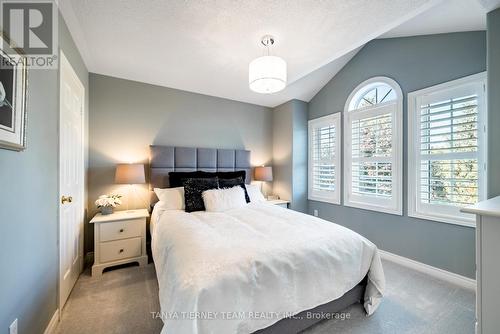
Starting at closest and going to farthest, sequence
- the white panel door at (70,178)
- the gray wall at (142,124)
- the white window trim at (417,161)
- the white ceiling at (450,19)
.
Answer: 1. the white panel door at (70,178)
2. the white ceiling at (450,19)
3. the white window trim at (417,161)
4. the gray wall at (142,124)

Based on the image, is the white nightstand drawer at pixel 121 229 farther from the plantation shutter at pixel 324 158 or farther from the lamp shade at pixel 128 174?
the plantation shutter at pixel 324 158

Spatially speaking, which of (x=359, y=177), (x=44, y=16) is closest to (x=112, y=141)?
(x=44, y=16)

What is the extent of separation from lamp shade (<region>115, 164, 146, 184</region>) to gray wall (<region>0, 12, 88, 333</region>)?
95cm

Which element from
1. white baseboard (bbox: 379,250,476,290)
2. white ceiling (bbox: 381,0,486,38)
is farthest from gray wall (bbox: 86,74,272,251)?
white baseboard (bbox: 379,250,476,290)

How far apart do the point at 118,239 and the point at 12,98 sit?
1.91 metres

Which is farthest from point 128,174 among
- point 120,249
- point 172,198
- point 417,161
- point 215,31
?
point 417,161

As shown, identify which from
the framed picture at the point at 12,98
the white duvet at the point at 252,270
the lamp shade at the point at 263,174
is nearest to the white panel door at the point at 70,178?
the framed picture at the point at 12,98

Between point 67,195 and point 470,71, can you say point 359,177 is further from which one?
point 67,195

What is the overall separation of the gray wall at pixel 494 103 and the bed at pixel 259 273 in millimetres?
1075

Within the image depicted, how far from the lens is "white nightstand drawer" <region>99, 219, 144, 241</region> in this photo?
2432mm

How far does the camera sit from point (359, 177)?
3.23 metres

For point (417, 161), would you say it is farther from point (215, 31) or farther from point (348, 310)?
point (215, 31)

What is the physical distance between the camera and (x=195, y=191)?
2701 mm

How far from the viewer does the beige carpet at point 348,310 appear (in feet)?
5.25
